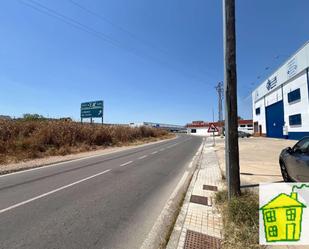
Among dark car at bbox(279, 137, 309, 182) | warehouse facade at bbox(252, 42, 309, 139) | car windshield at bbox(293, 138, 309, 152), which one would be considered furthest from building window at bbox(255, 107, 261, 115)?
car windshield at bbox(293, 138, 309, 152)

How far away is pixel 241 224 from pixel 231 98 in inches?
112

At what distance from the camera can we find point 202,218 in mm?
4836

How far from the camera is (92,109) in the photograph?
38938mm

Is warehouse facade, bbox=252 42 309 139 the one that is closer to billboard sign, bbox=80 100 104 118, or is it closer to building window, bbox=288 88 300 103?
building window, bbox=288 88 300 103

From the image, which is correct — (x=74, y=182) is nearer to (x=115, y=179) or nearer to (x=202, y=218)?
(x=115, y=179)

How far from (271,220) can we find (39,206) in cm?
520

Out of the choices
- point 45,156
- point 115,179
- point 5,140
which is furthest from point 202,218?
point 5,140

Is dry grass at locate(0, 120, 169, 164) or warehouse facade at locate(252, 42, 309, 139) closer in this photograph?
dry grass at locate(0, 120, 169, 164)

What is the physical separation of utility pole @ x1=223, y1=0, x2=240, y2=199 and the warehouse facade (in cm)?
2637

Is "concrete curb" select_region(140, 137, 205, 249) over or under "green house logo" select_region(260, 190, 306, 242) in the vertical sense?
under

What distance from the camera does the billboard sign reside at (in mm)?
38375

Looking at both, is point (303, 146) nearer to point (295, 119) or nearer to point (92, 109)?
point (295, 119)

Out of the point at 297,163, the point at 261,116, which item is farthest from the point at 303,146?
the point at 261,116

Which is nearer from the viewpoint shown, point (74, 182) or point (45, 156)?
point (74, 182)
